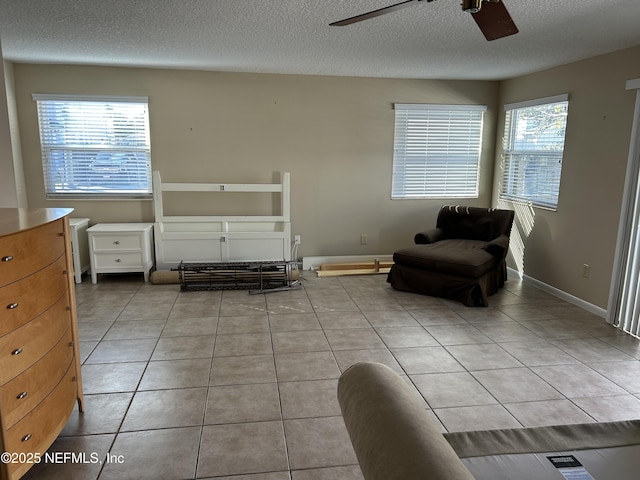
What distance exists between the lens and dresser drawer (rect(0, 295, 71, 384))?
1.62 metres

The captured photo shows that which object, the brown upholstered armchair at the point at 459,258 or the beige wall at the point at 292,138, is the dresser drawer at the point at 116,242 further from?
the brown upholstered armchair at the point at 459,258

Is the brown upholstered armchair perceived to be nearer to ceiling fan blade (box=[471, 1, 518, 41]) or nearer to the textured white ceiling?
the textured white ceiling

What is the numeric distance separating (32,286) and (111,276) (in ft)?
10.9

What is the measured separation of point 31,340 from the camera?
178 cm

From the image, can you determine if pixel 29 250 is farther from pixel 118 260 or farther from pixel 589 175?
pixel 589 175

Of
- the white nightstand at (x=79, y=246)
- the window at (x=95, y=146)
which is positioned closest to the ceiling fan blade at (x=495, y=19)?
the window at (x=95, y=146)

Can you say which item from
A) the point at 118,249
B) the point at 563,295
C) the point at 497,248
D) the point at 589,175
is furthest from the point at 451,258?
the point at 118,249

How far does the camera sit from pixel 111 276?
4906 millimetres

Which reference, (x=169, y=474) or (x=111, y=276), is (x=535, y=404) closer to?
(x=169, y=474)

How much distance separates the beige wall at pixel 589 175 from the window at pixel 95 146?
429 cm

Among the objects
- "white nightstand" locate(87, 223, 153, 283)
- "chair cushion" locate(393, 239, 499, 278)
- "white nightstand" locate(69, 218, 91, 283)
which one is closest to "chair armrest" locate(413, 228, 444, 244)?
"chair cushion" locate(393, 239, 499, 278)

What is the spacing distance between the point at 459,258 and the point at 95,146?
13.0ft

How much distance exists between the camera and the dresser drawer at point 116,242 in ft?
14.9

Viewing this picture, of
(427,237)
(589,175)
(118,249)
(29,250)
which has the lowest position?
(118,249)
